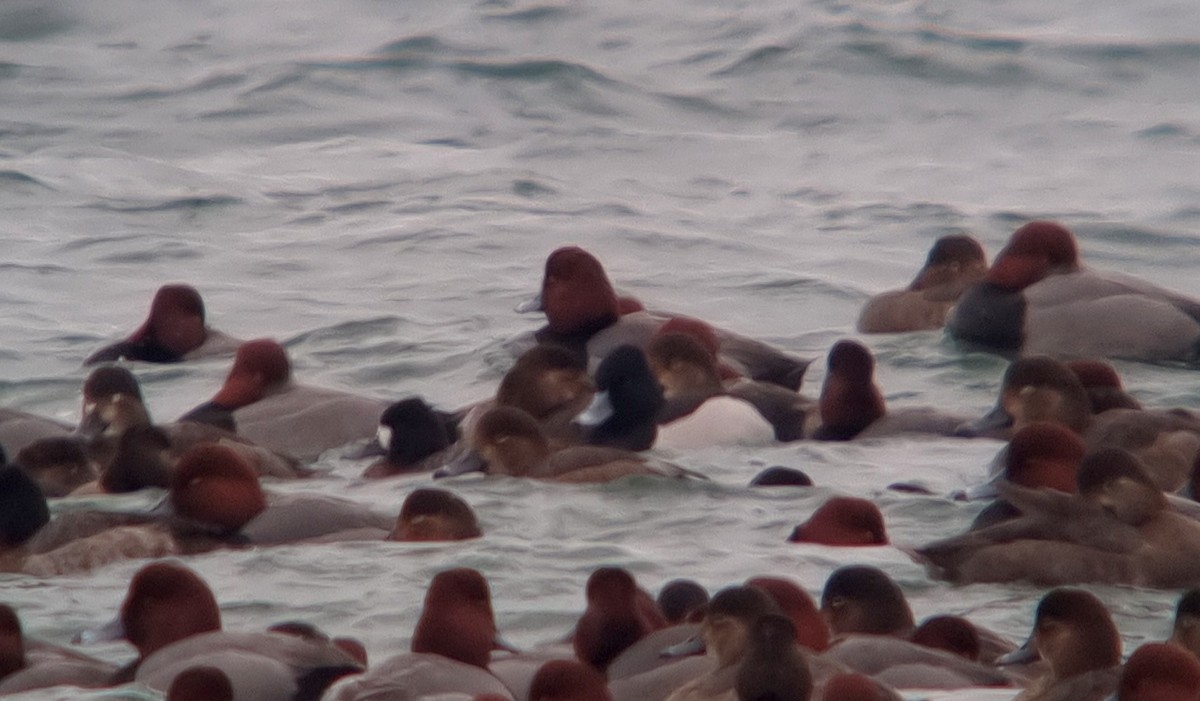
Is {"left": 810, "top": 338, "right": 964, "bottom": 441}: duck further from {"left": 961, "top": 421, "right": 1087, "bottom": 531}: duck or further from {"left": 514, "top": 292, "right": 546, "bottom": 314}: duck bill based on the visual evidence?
{"left": 514, "top": 292, "right": 546, "bottom": 314}: duck bill

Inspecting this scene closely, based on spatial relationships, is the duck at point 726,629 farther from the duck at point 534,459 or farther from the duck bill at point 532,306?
the duck bill at point 532,306

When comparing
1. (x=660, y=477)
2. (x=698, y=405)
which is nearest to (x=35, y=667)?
(x=660, y=477)

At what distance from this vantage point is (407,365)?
1358cm

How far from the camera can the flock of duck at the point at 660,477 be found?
6324 mm

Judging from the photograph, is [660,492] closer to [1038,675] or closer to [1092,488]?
[1092,488]

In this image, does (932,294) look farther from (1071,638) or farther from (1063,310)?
(1071,638)

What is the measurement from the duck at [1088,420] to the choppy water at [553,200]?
276 millimetres

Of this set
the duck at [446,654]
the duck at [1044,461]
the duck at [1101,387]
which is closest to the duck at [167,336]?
the duck at [1101,387]

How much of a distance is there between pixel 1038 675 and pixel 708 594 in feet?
4.88

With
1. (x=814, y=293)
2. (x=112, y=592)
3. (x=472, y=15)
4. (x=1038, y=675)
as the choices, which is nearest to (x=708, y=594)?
(x=1038, y=675)

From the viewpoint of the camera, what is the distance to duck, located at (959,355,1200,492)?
9375 mm

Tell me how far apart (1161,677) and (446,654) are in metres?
2.15

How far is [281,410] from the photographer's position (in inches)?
441

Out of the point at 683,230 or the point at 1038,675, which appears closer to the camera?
the point at 1038,675
